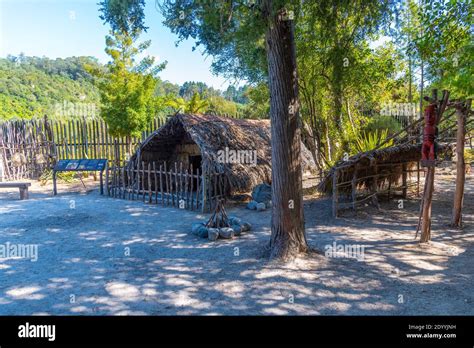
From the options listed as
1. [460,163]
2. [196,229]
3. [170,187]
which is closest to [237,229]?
[196,229]

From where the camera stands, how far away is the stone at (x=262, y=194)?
420 inches

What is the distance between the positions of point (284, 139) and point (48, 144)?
14323mm

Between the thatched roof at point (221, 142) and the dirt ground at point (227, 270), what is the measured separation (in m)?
1.82

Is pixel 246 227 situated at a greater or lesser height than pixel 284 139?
lesser

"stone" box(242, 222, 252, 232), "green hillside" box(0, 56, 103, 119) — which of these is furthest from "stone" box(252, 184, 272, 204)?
"green hillside" box(0, 56, 103, 119)

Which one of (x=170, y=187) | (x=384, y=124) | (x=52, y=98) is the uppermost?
(x=52, y=98)

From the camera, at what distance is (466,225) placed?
804 cm

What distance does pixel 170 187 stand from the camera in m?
11.1

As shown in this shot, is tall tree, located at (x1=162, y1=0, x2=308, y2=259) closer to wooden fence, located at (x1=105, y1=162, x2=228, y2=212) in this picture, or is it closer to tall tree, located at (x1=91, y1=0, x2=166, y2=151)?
wooden fence, located at (x1=105, y1=162, x2=228, y2=212)

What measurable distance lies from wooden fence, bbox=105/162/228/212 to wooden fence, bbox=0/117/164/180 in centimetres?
451

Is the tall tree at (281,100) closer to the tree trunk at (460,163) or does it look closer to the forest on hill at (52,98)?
the tree trunk at (460,163)

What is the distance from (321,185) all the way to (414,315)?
5911mm

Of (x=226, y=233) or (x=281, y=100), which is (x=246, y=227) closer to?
(x=226, y=233)

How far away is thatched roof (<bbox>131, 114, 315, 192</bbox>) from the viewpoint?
1073 cm
